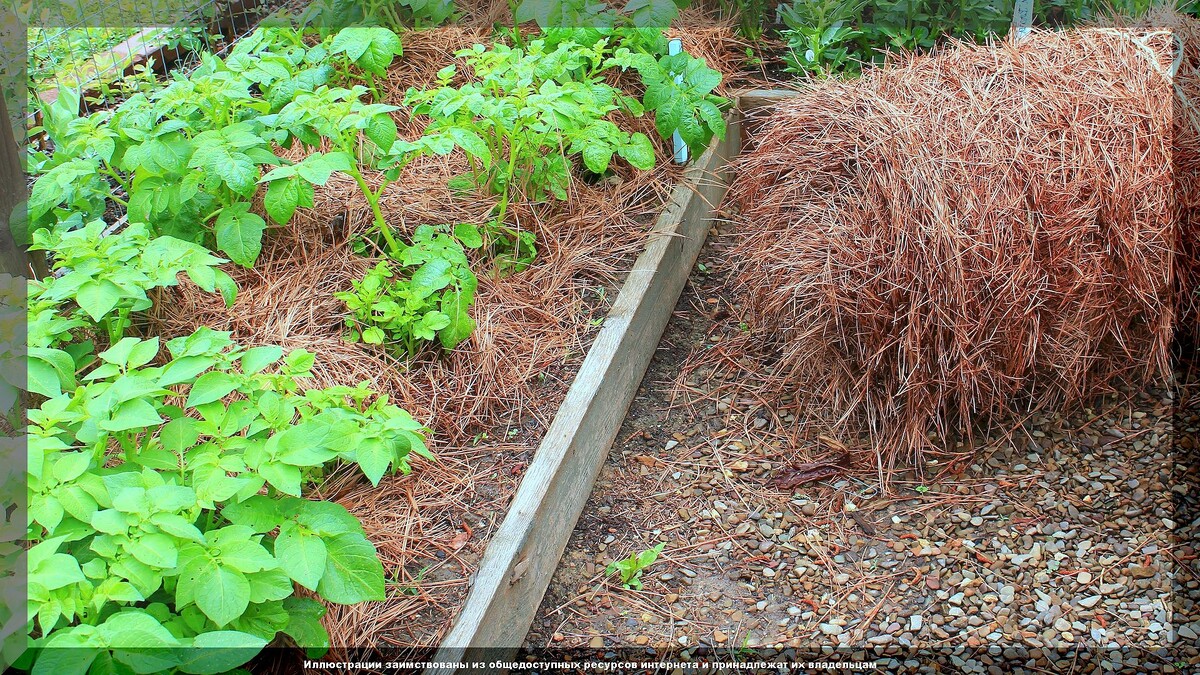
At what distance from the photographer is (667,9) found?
11.0 ft

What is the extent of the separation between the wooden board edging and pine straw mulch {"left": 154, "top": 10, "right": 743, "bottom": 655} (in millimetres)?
55

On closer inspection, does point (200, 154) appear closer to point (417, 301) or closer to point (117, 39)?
point (417, 301)

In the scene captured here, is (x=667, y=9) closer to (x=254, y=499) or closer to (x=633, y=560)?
(x=633, y=560)

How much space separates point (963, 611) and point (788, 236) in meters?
1.11

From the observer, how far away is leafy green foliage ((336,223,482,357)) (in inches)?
103

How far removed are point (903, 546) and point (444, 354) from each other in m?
1.36

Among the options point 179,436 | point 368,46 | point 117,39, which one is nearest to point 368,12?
point 368,46

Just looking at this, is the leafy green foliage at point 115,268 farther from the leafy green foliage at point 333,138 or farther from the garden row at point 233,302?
the leafy green foliage at point 333,138

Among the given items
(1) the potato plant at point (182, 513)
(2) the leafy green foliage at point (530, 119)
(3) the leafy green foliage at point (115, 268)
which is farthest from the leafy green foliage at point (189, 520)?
(2) the leafy green foliage at point (530, 119)

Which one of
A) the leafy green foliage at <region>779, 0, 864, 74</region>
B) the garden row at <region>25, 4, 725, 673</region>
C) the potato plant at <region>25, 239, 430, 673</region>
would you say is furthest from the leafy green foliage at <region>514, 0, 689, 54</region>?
the potato plant at <region>25, 239, 430, 673</region>

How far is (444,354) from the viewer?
8.96 ft

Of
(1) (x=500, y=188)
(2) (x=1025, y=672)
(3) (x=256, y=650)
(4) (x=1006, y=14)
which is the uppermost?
(4) (x=1006, y=14)

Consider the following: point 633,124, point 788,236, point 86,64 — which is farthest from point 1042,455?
point 86,64

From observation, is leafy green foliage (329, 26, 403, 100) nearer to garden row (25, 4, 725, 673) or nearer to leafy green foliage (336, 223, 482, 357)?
garden row (25, 4, 725, 673)
